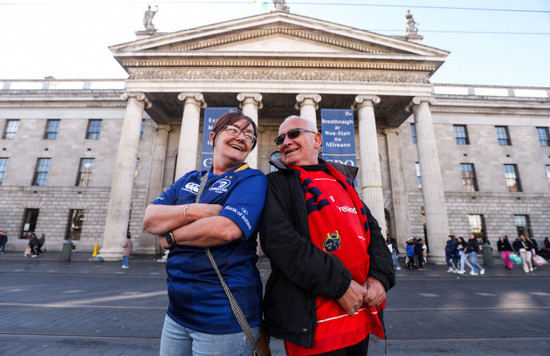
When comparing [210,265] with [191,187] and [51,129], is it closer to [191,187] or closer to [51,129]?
[191,187]

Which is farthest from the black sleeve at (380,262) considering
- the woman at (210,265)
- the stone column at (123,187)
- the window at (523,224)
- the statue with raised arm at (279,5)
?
the window at (523,224)

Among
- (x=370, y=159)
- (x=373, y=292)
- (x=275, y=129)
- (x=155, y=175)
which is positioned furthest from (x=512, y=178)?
(x=155, y=175)

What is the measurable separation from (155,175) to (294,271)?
21767 mm

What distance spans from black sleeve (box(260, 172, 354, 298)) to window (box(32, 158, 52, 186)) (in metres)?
28.9

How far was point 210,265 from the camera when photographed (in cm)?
142

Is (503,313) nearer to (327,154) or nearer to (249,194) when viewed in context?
(249,194)

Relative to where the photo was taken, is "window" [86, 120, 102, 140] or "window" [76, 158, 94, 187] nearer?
"window" [76, 158, 94, 187]

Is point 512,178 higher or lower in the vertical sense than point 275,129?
A: lower

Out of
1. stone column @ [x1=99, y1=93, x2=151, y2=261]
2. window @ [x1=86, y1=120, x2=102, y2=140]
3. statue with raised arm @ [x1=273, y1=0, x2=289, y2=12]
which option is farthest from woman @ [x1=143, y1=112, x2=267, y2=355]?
window @ [x1=86, y1=120, x2=102, y2=140]

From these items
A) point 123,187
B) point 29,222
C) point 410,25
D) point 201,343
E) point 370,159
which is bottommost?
point 201,343

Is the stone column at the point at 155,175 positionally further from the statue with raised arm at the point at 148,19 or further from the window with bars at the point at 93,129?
the statue with raised arm at the point at 148,19

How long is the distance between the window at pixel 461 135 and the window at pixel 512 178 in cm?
398

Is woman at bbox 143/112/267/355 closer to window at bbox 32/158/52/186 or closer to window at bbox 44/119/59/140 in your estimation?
window at bbox 32/158/52/186

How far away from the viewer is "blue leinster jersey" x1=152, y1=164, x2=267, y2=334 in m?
1.35
